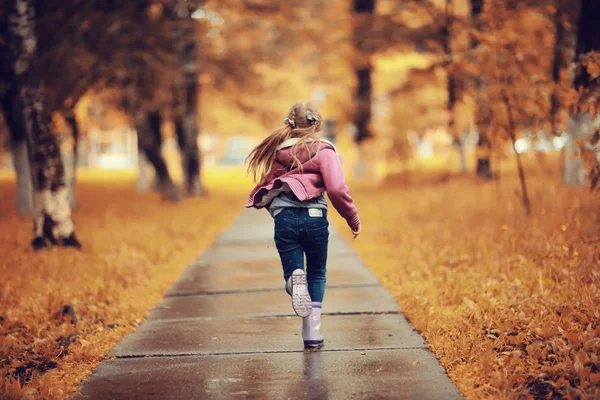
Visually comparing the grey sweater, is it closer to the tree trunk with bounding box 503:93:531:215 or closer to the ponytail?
the ponytail

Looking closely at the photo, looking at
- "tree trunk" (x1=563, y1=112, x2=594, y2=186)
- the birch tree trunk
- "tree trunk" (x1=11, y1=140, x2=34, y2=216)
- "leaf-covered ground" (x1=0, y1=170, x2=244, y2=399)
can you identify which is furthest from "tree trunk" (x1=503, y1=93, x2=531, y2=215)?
the birch tree trunk

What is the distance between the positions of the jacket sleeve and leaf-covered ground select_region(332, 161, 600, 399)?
1206 mm

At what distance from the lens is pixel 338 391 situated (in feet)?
12.9

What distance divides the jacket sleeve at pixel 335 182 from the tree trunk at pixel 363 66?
49.0 ft

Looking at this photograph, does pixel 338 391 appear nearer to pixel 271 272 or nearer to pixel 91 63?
pixel 271 272

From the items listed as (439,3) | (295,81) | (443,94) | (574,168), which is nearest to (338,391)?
(574,168)

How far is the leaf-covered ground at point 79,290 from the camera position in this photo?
15.4 ft

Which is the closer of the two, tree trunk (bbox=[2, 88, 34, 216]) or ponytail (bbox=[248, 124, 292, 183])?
ponytail (bbox=[248, 124, 292, 183])

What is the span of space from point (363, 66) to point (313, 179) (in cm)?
1893

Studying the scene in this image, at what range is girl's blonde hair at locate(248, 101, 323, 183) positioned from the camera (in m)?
4.78

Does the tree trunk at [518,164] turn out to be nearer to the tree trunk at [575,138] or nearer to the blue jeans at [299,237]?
the tree trunk at [575,138]

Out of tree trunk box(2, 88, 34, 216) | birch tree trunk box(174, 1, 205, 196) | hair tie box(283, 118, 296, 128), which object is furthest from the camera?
birch tree trunk box(174, 1, 205, 196)

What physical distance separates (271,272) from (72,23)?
22.9ft

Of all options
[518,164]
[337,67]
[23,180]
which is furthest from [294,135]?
[337,67]
